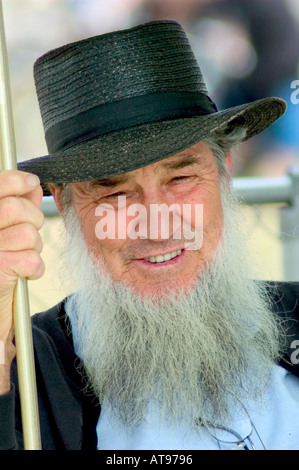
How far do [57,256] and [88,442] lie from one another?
62 cm

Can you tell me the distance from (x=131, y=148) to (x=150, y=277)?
330 millimetres

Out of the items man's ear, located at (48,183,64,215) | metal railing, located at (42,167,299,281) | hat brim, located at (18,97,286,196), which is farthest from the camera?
metal railing, located at (42,167,299,281)

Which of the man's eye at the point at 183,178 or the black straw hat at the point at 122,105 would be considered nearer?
the black straw hat at the point at 122,105

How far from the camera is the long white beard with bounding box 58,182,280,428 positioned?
67.8 inches

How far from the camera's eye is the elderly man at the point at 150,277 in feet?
5.44

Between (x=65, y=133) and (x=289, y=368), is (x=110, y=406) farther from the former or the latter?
(x=65, y=133)

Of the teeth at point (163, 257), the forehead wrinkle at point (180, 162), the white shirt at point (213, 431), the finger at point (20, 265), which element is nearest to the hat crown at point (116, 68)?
the forehead wrinkle at point (180, 162)

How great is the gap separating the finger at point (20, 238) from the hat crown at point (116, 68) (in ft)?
1.52

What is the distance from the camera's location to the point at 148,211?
5.58ft

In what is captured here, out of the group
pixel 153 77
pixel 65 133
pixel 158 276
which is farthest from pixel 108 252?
pixel 153 77

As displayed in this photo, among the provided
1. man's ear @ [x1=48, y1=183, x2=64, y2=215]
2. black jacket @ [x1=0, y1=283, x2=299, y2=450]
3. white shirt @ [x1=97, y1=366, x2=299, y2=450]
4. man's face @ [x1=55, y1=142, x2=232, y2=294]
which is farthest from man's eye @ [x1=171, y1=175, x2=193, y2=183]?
white shirt @ [x1=97, y1=366, x2=299, y2=450]

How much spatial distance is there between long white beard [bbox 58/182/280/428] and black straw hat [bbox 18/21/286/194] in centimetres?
31

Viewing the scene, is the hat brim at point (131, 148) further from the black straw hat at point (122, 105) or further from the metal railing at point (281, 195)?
the metal railing at point (281, 195)

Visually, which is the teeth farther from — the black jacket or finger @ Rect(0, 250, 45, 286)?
finger @ Rect(0, 250, 45, 286)
